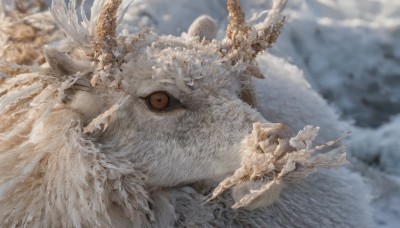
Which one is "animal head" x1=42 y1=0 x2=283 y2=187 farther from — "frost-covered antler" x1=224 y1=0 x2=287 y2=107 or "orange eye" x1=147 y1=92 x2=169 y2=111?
"frost-covered antler" x1=224 y1=0 x2=287 y2=107

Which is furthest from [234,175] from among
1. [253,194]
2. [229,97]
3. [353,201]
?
[353,201]

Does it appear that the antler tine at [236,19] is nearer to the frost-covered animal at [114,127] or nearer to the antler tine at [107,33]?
the frost-covered animal at [114,127]

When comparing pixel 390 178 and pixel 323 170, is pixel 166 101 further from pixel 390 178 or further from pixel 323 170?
pixel 390 178

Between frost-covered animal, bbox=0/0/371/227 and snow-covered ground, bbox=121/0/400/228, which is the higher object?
snow-covered ground, bbox=121/0/400/228


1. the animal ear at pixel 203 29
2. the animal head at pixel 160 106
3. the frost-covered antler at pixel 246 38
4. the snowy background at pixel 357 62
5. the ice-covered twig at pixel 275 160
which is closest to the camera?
the ice-covered twig at pixel 275 160

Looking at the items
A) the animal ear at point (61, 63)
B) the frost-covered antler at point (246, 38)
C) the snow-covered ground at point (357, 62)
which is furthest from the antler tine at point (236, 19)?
the snow-covered ground at point (357, 62)

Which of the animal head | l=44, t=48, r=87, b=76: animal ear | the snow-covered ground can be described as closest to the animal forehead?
the animal head
